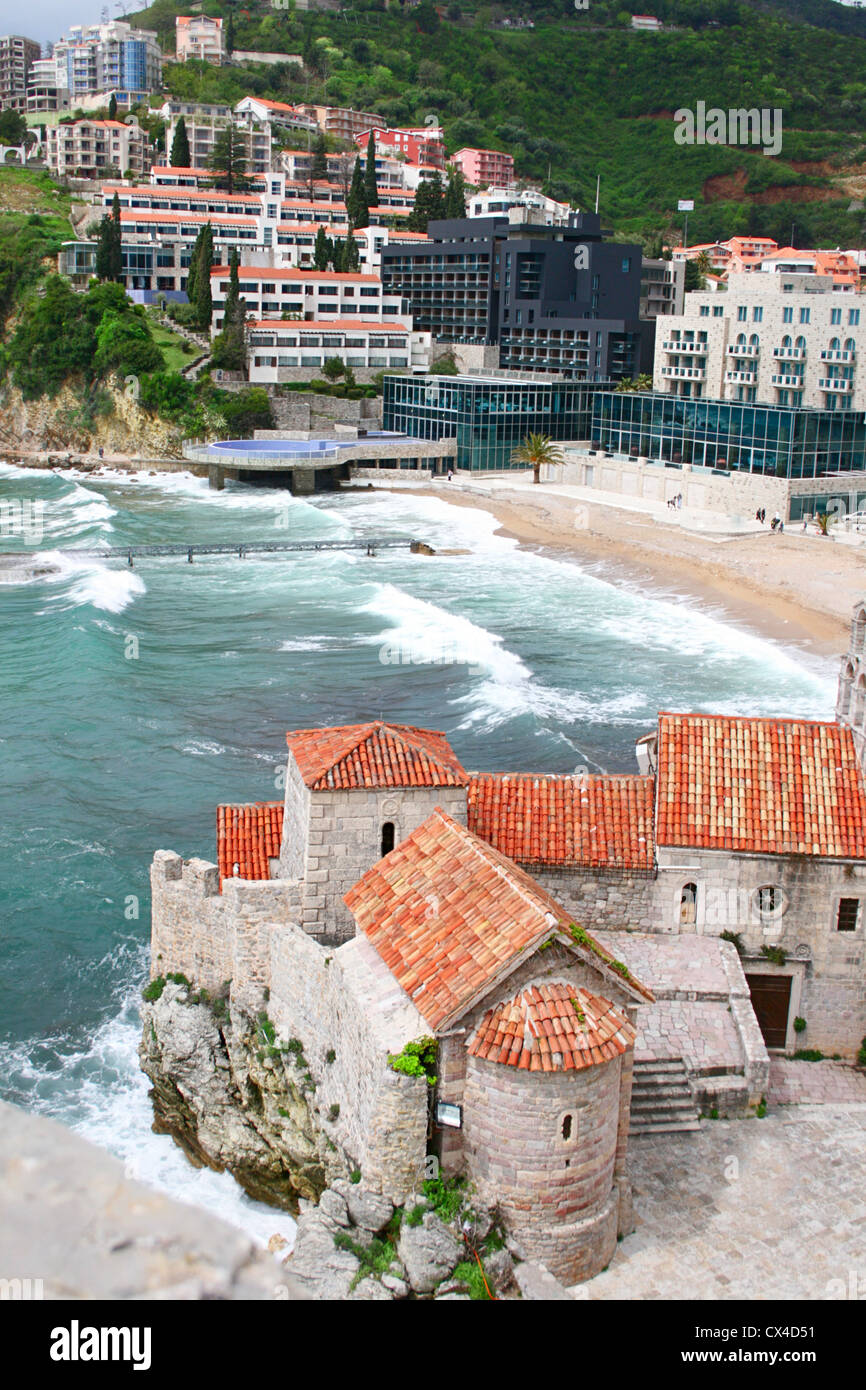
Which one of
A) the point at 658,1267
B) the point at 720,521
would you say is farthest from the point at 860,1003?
the point at 720,521

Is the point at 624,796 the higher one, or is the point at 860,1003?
the point at 624,796

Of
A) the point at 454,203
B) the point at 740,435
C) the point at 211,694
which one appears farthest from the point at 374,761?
the point at 454,203

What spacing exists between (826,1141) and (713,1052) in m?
1.83

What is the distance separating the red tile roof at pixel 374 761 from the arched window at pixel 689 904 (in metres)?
4.01

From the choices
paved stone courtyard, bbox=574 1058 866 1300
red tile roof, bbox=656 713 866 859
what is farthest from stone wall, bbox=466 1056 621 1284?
red tile roof, bbox=656 713 866 859

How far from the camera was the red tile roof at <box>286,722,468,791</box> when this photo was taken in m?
18.7

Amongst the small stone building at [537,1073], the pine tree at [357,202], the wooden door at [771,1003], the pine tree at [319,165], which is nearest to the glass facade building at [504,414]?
the pine tree at [357,202]

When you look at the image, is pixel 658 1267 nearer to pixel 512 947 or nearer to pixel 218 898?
pixel 512 947

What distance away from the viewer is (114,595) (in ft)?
194

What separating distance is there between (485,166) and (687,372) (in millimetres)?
102503

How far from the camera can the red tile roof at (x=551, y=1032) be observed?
14312 mm

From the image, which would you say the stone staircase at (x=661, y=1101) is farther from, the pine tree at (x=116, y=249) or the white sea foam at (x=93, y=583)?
the pine tree at (x=116, y=249)

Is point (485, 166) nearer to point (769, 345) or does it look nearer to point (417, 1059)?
point (769, 345)

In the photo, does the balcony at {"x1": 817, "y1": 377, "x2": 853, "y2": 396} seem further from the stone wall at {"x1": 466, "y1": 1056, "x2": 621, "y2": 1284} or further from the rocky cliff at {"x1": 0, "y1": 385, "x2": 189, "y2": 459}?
the stone wall at {"x1": 466, "y1": 1056, "x2": 621, "y2": 1284}
